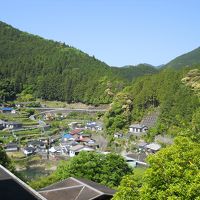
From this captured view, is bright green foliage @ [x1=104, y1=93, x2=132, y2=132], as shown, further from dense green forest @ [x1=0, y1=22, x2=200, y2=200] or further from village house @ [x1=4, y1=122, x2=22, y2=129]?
village house @ [x1=4, y1=122, x2=22, y2=129]

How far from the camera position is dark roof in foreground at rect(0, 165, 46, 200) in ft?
20.2

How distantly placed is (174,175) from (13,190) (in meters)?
3.62

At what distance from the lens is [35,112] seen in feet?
199

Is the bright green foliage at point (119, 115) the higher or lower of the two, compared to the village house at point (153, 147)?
higher

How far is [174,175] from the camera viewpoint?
8.18 meters

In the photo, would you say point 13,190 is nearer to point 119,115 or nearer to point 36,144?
point 36,144

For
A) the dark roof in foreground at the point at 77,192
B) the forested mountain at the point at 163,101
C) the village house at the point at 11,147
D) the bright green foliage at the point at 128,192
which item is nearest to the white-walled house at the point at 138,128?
the forested mountain at the point at 163,101

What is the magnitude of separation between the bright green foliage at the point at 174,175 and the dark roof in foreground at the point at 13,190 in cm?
277

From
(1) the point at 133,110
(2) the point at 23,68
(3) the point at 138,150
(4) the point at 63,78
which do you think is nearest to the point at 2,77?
(2) the point at 23,68

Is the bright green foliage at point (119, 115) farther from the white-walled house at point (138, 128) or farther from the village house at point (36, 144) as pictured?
the village house at point (36, 144)

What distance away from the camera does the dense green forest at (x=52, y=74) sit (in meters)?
66.5

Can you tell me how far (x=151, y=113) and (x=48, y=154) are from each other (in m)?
13.4

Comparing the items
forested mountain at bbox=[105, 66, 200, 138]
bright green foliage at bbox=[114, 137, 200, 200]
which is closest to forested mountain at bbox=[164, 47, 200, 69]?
forested mountain at bbox=[105, 66, 200, 138]

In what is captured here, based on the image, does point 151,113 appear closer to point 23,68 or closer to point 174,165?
point 174,165
